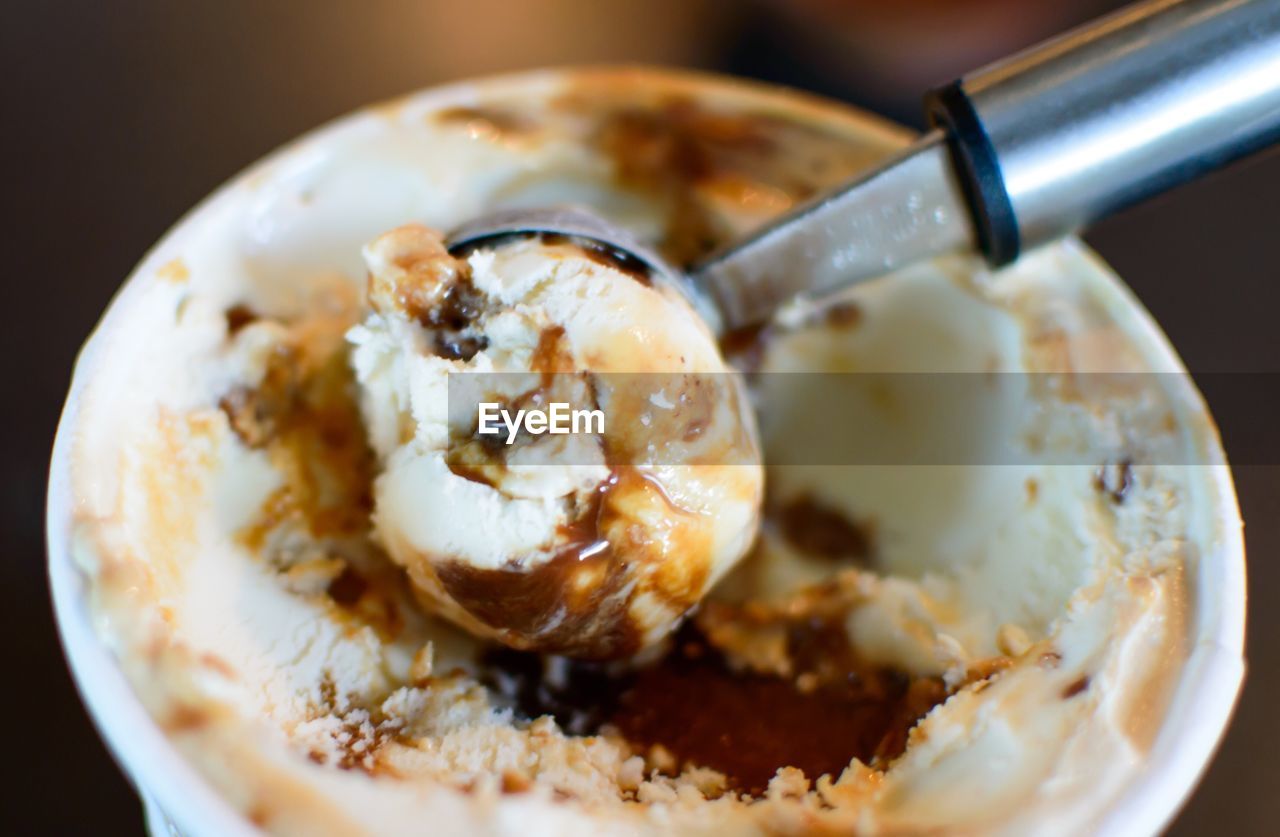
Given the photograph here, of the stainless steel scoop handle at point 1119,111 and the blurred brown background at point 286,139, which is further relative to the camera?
the blurred brown background at point 286,139

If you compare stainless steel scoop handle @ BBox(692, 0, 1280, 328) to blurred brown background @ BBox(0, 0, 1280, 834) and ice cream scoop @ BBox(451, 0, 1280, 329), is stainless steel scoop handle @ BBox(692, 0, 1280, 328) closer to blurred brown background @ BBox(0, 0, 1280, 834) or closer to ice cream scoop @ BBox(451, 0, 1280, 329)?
ice cream scoop @ BBox(451, 0, 1280, 329)

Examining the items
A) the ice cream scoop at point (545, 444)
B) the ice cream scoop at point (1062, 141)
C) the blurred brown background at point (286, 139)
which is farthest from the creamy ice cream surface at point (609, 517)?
the blurred brown background at point (286, 139)

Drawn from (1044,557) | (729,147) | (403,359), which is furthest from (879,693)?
(729,147)

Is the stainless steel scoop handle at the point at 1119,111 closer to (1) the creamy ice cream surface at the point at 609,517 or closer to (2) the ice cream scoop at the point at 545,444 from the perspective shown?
(1) the creamy ice cream surface at the point at 609,517

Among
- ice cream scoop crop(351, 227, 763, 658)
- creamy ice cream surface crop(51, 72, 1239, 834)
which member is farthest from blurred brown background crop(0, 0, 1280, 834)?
ice cream scoop crop(351, 227, 763, 658)

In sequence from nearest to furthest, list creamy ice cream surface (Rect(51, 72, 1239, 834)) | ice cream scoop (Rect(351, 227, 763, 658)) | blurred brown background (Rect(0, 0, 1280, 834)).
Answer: creamy ice cream surface (Rect(51, 72, 1239, 834))
ice cream scoop (Rect(351, 227, 763, 658))
blurred brown background (Rect(0, 0, 1280, 834))

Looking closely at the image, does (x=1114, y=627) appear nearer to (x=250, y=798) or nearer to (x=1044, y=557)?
(x=1044, y=557)

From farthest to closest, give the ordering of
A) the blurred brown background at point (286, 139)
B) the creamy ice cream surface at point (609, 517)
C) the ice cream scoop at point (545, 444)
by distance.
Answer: the blurred brown background at point (286, 139), the ice cream scoop at point (545, 444), the creamy ice cream surface at point (609, 517)

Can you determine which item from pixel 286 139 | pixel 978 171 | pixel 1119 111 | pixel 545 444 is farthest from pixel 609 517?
pixel 286 139
